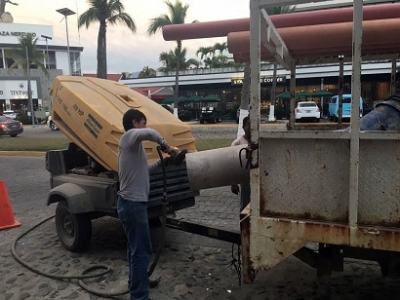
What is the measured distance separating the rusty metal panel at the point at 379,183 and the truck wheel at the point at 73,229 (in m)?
3.28

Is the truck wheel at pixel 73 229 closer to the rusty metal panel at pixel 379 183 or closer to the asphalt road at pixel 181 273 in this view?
the asphalt road at pixel 181 273

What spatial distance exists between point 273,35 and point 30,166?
34.4ft

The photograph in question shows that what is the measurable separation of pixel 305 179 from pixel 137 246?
1.64m

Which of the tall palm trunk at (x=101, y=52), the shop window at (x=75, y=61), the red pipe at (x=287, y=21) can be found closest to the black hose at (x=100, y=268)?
the red pipe at (x=287, y=21)

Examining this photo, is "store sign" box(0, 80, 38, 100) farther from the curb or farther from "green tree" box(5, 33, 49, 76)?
the curb

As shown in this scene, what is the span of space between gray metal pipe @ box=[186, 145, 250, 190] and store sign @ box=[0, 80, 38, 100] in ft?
164

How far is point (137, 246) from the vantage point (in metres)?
3.29

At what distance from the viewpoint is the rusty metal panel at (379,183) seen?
223 cm

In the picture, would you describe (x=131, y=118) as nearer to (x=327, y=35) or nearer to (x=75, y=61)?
(x=327, y=35)

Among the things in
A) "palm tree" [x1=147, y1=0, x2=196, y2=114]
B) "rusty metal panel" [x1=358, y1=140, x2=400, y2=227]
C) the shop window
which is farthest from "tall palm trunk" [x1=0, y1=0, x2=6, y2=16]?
"rusty metal panel" [x1=358, y1=140, x2=400, y2=227]

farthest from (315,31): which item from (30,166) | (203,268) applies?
(30,166)

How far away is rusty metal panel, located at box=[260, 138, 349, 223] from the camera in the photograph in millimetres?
2326

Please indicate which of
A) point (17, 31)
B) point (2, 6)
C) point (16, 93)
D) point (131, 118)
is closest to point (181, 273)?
point (131, 118)

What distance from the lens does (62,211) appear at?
4.78m
